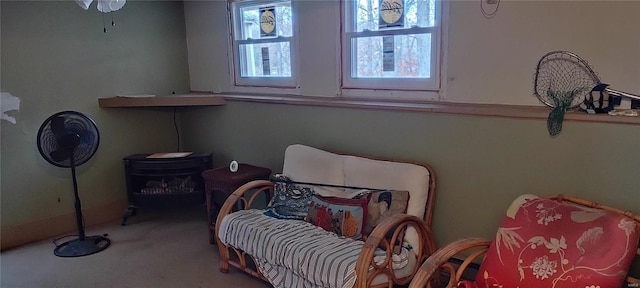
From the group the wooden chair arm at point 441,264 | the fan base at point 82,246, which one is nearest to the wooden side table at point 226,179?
the fan base at point 82,246

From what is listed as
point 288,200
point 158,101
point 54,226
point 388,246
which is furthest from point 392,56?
point 54,226

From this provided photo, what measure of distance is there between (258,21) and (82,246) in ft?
7.32

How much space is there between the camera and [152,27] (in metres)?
4.20

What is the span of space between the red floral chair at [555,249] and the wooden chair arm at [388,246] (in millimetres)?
285

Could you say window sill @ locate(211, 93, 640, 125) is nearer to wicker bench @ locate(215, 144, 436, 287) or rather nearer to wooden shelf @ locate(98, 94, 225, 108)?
wicker bench @ locate(215, 144, 436, 287)

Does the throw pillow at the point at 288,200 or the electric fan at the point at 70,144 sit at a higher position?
the electric fan at the point at 70,144

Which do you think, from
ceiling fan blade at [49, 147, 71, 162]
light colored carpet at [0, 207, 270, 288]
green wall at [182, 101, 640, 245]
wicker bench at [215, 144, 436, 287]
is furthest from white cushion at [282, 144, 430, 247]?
ceiling fan blade at [49, 147, 71, 162]

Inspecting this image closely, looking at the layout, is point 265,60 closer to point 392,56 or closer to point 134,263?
point 392,56

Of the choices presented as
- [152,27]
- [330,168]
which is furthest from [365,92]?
[152,27]

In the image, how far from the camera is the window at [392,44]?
9.45ft

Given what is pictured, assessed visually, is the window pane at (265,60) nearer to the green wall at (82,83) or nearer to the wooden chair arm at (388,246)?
the green wall at (82,83)

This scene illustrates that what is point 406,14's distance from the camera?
9.75 ft

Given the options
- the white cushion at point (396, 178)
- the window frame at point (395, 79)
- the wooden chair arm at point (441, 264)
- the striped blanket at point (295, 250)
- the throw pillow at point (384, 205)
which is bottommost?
the striped blanket at point (295, 250)

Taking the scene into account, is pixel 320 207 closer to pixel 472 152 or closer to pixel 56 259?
pixel 472 152
